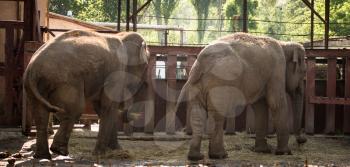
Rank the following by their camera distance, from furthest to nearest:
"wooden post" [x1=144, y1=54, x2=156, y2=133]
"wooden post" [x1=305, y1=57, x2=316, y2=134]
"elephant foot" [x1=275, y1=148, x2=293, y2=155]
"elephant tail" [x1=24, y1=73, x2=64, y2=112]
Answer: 1. "wooden post" [x1=305, y1=57, x2=316, y2=134]
2. "wooden post" [x1=144, y1=54, x2=156, y2=133]
3. "elephant foot" [x1=275, y1=148, x2=293, y2=155]
4. "elephant tail" [x1=24, y1=73, x2=64, y2=112]

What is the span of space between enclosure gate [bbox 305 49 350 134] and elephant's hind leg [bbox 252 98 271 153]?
2.11 meters

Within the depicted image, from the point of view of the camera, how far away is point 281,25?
9600 centimetres

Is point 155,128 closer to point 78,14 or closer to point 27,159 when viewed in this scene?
point 27,159

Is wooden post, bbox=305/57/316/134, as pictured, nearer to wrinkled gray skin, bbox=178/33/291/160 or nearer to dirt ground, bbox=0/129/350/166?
dirt ground, bbox=0/129/350/166

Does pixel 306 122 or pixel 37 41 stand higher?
pixel 37 41

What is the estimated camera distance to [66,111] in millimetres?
9195

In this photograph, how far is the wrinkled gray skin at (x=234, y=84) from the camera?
9.89 meters

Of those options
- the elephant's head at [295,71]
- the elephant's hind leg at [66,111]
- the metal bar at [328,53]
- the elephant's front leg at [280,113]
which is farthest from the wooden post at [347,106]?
the elephant's hind leg at [66,111]

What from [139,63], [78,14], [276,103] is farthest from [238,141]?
[78,14]

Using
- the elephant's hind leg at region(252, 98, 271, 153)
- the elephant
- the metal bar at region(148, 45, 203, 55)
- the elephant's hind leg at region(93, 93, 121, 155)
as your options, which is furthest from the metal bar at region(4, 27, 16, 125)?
the elephant's hind leg at region(252, 98, 271, 153)

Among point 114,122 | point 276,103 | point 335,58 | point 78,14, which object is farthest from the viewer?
point 78,14

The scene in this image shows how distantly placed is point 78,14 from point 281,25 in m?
44.9

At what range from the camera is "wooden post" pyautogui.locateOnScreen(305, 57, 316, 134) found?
13.6 metres

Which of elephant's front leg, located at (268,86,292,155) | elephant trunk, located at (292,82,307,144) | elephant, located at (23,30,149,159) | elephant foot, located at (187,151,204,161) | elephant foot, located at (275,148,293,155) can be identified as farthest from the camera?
elephant trunk, located at (292,82,307,144)
